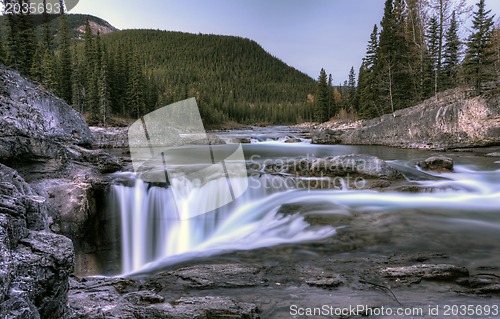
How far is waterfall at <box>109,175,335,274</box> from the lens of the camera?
6480 mm

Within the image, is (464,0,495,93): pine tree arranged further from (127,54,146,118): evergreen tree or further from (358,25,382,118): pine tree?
(127,54,146,118): evergreen tree

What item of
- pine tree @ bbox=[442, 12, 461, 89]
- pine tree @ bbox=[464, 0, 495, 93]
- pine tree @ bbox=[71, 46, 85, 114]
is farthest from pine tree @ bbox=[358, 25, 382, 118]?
pine tree @ bbox=[71, 46, 85, 114]

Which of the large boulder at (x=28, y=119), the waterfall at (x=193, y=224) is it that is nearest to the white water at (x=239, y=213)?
the waterfall at (x=193, y=224)

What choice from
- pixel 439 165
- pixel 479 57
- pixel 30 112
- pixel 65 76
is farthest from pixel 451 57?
pixel 65 76

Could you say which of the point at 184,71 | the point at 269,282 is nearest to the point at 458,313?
the point at 269,282

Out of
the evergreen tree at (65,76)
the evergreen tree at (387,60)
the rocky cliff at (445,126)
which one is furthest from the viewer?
the evergreen tree at (65,76)

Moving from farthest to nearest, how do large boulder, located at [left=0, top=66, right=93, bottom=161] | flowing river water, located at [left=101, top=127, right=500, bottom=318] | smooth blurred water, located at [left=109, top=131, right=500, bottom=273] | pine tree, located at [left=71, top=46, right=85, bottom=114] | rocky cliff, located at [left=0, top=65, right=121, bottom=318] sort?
1. pine tree, located at [left=71, top=46, right=85, bottom=114]
2. smooth blurred water, located at [left=109, top=131, right=500, bottom=273]
3. large boulder, located at [left=0, top=66, right=93, bottom=161]
4. flowing river water, located at [left=101, top=127, right=500, bottom=318]
5. rocky cliff, located at [left=0, top=65, right=121, bottom=318]

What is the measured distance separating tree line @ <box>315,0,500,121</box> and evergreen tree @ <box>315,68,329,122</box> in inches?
908

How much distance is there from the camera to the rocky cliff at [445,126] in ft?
57.0

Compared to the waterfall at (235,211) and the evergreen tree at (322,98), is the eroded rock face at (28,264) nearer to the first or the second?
the waterfall at (235,211)

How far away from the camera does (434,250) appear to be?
5.46 metres

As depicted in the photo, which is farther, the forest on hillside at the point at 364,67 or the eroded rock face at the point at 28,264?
the forest on hillside at the point at 364,67

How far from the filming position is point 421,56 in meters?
27.1

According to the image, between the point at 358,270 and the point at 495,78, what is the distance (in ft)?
74.2
